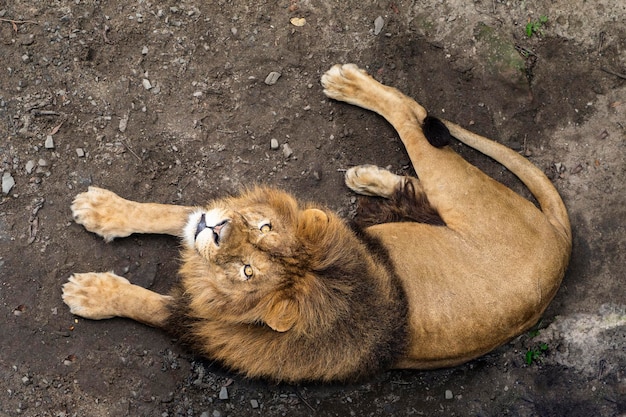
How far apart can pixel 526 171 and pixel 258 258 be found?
2214 mm

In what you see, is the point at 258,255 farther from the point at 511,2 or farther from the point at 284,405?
the point at 511,2

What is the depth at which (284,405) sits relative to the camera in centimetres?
443

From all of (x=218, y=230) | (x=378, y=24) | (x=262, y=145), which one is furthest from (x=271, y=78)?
(x=218, y=230)

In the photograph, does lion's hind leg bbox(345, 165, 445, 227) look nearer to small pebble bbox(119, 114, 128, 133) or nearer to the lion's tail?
the lion's tail

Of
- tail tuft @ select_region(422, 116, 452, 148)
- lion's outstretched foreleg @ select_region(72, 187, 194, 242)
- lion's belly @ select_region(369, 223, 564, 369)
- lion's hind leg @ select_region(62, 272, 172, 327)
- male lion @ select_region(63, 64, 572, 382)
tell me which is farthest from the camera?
tail tuft @ select_region(422, 116, 452, 148)

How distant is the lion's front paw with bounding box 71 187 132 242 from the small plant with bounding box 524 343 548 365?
2833 millimetres

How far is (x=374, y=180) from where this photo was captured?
4.60 m

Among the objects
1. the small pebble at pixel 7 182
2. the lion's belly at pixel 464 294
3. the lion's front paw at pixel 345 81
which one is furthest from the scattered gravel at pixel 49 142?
the lion's belly at pixel 464 294

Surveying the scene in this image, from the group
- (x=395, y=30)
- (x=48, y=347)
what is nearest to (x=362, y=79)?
(x=395, y=30)

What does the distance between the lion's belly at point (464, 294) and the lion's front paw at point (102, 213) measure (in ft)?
5.31

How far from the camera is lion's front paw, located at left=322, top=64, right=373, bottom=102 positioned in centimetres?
461

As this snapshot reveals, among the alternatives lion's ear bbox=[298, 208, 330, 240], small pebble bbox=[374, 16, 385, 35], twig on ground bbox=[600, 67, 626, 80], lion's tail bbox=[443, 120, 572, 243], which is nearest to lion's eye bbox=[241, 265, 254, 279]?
lion's ear bbox=[298, 208, 330, 240]

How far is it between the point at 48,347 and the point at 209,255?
1.61 m

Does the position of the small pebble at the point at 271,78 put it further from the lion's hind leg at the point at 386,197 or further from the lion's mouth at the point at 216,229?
the lion's mouth at the point at 216,229
